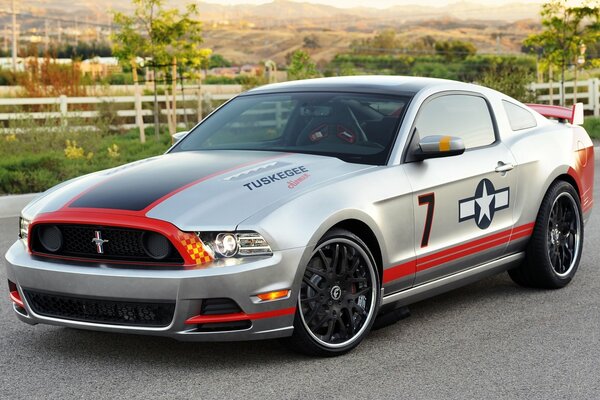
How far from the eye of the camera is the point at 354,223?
6.13 metres

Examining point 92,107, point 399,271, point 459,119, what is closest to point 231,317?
point 399,271

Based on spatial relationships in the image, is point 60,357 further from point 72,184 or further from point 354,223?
point 354,223

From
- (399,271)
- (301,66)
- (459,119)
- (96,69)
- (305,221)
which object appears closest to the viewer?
(305,221)

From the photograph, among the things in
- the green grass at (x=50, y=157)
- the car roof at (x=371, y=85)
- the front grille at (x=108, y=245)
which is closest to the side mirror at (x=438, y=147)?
the car roof at (x=371, y=85)

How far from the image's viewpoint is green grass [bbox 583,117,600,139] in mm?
24830

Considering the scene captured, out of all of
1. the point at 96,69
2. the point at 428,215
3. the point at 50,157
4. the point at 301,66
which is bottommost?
the point at 96,69

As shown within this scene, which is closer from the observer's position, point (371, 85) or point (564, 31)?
point (371, 85)

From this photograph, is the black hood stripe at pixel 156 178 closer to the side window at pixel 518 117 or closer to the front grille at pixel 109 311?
the front grille at pixel 109 311

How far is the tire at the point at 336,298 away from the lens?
5867 mm

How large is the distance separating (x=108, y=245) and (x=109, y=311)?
0.34 metres

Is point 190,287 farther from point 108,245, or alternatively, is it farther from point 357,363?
point 357,363

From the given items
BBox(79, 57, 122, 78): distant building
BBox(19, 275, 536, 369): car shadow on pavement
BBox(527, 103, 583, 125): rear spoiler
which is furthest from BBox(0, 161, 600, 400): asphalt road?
BBox(79, 57, 122, 78): distant building

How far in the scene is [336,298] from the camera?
6.02 metres

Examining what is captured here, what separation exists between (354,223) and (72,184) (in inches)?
63.7
